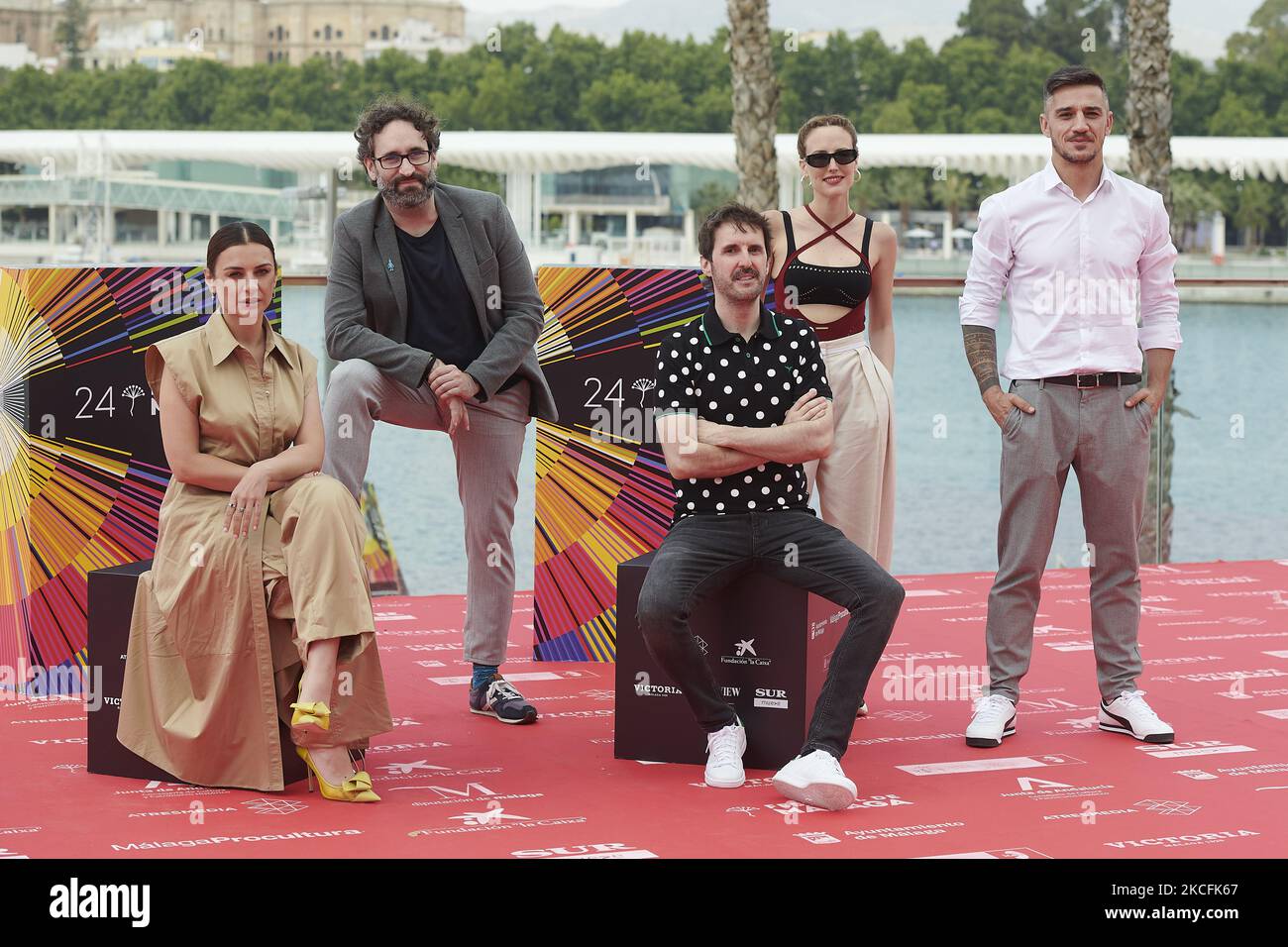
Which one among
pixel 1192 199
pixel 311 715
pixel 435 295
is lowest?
pixel 311 715

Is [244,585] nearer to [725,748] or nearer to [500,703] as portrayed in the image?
[500,703]

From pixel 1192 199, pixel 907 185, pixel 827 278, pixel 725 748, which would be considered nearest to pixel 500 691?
pixel 725 748

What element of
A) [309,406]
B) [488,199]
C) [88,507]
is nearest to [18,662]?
[88,507]

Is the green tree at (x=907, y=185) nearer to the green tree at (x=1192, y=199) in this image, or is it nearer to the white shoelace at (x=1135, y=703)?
→ the green tree at (x=1192, y=199)

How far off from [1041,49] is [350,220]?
84737mm

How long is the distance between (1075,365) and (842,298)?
1.93ft

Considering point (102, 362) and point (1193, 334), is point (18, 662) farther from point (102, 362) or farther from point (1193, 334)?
point (1193, 334)

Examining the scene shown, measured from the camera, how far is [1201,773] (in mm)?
3887

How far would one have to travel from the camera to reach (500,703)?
14.5ft

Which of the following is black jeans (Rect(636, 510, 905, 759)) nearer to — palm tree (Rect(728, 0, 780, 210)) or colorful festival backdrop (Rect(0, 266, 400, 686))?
colorful festival backdrop (Rect(0, 266, 400, 686))

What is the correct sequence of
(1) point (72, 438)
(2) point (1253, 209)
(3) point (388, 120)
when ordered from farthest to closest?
(2) point (1253, 209), (1) point (72, 438), (3) point (388, 120)

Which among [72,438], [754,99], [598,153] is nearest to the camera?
[72,438]

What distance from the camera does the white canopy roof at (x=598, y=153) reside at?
1689 inches

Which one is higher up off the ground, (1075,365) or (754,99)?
(754,99)
